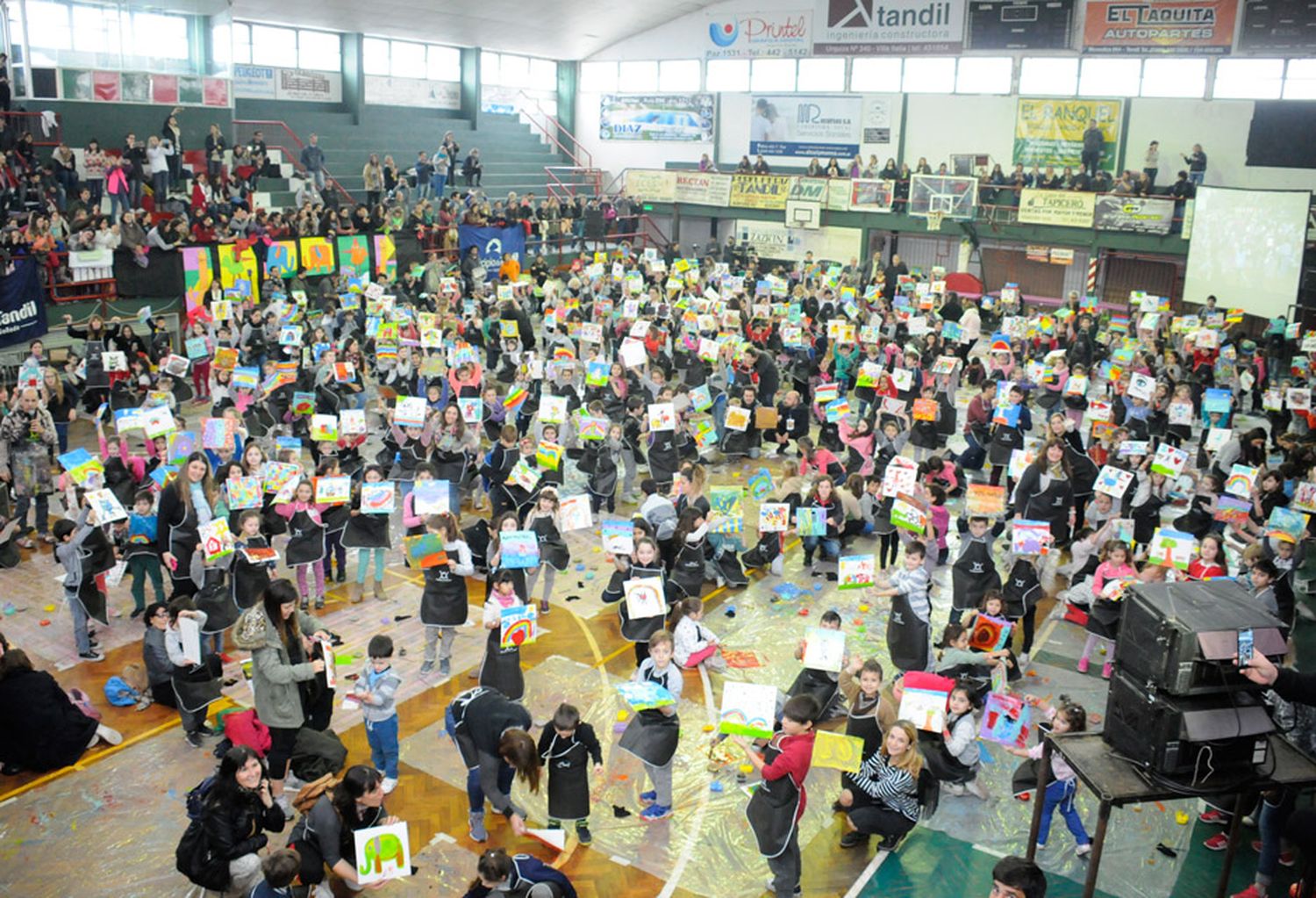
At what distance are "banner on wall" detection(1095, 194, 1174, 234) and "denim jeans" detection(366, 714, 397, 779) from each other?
2652 centimetres

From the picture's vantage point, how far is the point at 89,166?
24.1 m

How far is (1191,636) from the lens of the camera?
5.70m

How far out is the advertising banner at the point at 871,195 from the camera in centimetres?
3316

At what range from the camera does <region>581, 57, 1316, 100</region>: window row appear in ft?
101

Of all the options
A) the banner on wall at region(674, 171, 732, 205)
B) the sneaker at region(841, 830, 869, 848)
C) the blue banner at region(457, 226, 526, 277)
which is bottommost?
the sneaker at region(841, 830, 869, 848)

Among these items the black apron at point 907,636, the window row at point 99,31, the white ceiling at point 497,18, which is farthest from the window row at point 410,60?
the black apron at point 907,636

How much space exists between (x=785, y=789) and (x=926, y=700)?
1578 millimetres

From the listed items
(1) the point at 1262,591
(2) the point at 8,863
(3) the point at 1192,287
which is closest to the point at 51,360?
(2) the point at 8,863

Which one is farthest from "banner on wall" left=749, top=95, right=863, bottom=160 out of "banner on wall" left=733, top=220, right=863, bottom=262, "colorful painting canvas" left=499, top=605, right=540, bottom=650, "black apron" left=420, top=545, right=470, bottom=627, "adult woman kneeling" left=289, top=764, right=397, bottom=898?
"adult woman kneeling" left=289, top=764, right=397, bottom=898

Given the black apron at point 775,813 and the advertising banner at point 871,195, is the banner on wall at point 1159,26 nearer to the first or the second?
the advertising banner at point 871,195

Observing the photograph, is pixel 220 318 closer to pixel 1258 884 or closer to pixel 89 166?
pixel 89 166

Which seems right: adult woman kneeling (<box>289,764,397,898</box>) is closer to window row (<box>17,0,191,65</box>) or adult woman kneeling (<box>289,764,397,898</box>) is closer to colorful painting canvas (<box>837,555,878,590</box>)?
colorful painting canvas (<box>837,555,878,590</box>)

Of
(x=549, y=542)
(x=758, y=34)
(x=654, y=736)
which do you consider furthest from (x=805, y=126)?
(x=654, y=736)

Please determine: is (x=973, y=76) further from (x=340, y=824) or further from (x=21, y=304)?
(x=340, y=824)
